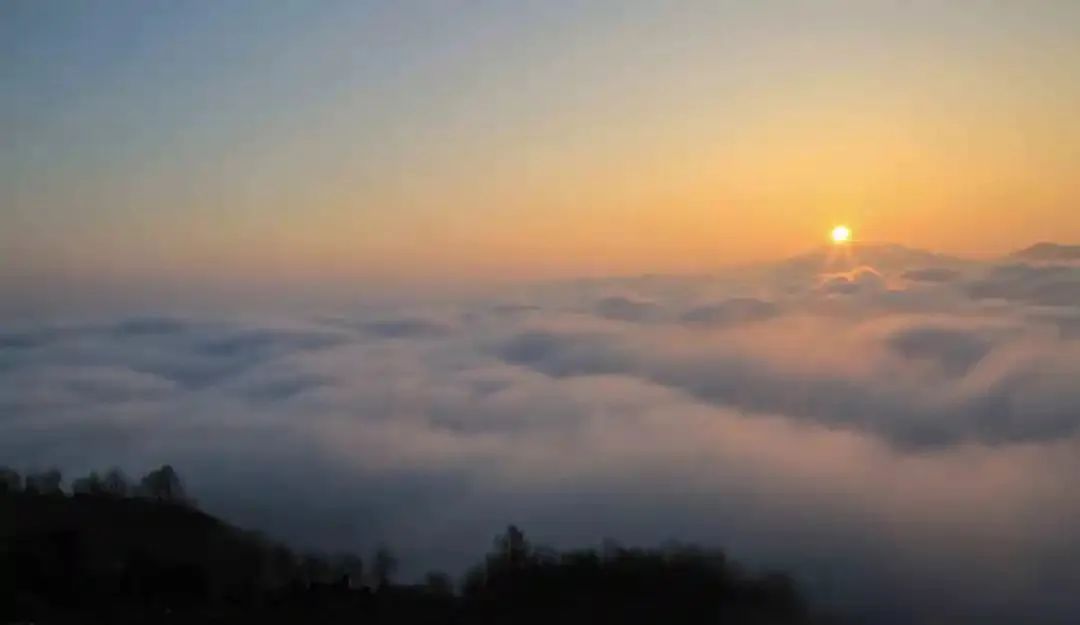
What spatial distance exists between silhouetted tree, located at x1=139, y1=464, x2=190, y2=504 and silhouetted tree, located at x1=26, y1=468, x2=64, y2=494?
5733 mm

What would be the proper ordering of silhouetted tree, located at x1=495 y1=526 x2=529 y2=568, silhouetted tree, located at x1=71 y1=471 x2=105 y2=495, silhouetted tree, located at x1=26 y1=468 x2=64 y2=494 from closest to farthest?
silhouetted tree, located at x1=495 y1=526 x2=529 y2=568, silhouetted tree, located at x1=26 y1=468 x2=64 y2=494, silhouetted tree, located at x1=71 y1=471 x2=105 y2=495

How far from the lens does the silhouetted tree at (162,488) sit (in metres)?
63.2

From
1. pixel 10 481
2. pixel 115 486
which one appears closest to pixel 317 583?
pixel 115 486

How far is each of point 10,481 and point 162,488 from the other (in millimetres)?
9948

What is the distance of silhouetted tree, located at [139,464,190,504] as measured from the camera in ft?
207

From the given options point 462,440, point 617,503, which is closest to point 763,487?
point 617,503

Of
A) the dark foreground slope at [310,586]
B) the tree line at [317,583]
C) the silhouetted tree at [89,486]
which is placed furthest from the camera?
the silhouetted tree at [89,486]

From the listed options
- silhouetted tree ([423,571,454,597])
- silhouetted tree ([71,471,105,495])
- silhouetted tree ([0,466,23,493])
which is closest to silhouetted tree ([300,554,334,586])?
silhouetted tree ([423,571,454,597])

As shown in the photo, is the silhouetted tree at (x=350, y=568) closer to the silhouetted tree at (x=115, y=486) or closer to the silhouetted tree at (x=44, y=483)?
the silhouetted tree at (x=115, y=486)

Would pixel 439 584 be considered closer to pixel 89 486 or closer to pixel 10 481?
pixel 89 486

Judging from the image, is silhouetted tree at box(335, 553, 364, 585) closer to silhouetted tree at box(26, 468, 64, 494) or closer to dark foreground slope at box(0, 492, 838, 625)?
dark foreground slope at box(0, 492, 838, 625)

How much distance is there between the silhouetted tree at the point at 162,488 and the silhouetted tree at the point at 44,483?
573 cm

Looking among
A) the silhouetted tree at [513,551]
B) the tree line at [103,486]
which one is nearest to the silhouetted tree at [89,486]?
the tree line at [103,486]

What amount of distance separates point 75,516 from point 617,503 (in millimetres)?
40517
